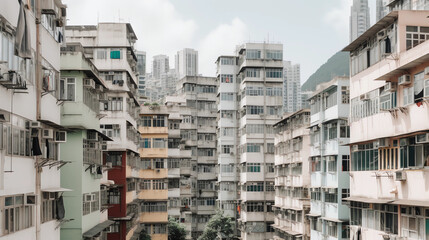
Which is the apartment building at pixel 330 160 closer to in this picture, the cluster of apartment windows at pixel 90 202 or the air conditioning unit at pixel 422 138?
the air conditioning unit at pixel 422 138

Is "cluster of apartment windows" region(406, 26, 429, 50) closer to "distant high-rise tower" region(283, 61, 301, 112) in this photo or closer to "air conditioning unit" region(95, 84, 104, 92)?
"air conditioning unit" region(95, 84, 104, 92)

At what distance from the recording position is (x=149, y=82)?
144 metres

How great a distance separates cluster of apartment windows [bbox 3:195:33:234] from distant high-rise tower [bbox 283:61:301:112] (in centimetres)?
11571

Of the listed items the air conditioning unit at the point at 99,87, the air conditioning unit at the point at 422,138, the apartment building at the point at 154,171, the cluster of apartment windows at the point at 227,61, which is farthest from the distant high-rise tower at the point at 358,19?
the air conditioning unit at the point at 422,138

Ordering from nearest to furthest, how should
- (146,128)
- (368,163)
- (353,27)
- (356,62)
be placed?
(368,163) < (356,62) < (146,128) < (353,27)

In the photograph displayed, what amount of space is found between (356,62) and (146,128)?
2340cm

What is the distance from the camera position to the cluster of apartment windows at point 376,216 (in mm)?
21078

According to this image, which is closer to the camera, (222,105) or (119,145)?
(119,145)

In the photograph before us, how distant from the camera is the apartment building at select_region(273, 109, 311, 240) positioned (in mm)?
38406

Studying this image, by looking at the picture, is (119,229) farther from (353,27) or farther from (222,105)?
(353,27)

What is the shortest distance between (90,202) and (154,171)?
20.9 m

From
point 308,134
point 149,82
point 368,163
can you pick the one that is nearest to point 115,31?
point 308,134

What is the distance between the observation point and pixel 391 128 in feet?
68.5

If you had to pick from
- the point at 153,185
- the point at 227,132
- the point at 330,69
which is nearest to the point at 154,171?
the point at 153,185
